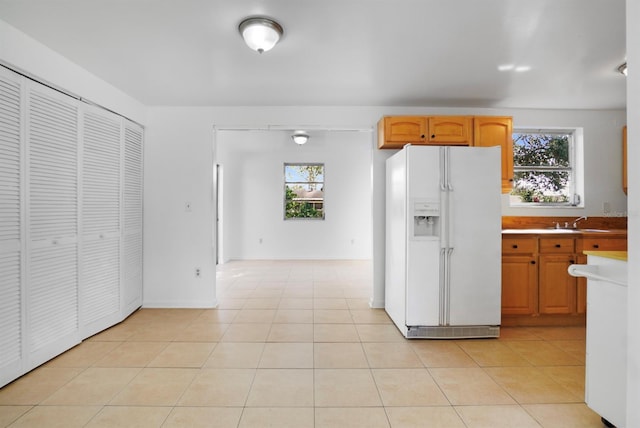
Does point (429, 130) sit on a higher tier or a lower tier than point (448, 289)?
higher

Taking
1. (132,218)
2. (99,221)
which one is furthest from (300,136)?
(99,221)

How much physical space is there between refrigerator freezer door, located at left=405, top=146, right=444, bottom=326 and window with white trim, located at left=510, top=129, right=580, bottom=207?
186 centimetres

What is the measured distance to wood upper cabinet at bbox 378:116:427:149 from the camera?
10.9ft

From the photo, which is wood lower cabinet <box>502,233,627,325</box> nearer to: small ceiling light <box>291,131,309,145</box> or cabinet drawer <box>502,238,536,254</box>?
cabinet drawer <box>502,238,536,254</box>

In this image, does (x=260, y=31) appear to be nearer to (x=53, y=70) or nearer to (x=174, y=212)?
(x=53, y=70)

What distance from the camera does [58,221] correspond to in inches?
97.7

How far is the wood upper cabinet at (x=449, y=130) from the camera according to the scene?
332 cm

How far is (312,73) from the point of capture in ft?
9.13

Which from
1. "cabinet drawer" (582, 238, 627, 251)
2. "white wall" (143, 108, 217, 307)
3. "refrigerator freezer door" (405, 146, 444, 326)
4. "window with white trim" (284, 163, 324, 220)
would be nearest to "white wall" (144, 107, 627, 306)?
"white wall" (143, 108, 217, 307)

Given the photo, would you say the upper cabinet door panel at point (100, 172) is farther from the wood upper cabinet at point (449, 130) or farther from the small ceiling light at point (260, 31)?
the wood upper cabinet at point (449, 130)

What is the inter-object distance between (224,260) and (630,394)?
6.52 meters

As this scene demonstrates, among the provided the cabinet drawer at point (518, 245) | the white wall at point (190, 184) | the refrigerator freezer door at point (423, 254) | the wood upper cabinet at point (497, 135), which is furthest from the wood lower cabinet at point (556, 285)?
the white wall at point (190, 184)

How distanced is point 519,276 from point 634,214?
2392 millimetres

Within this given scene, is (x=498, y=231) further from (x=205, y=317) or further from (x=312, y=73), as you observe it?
(x=205, y=317)
